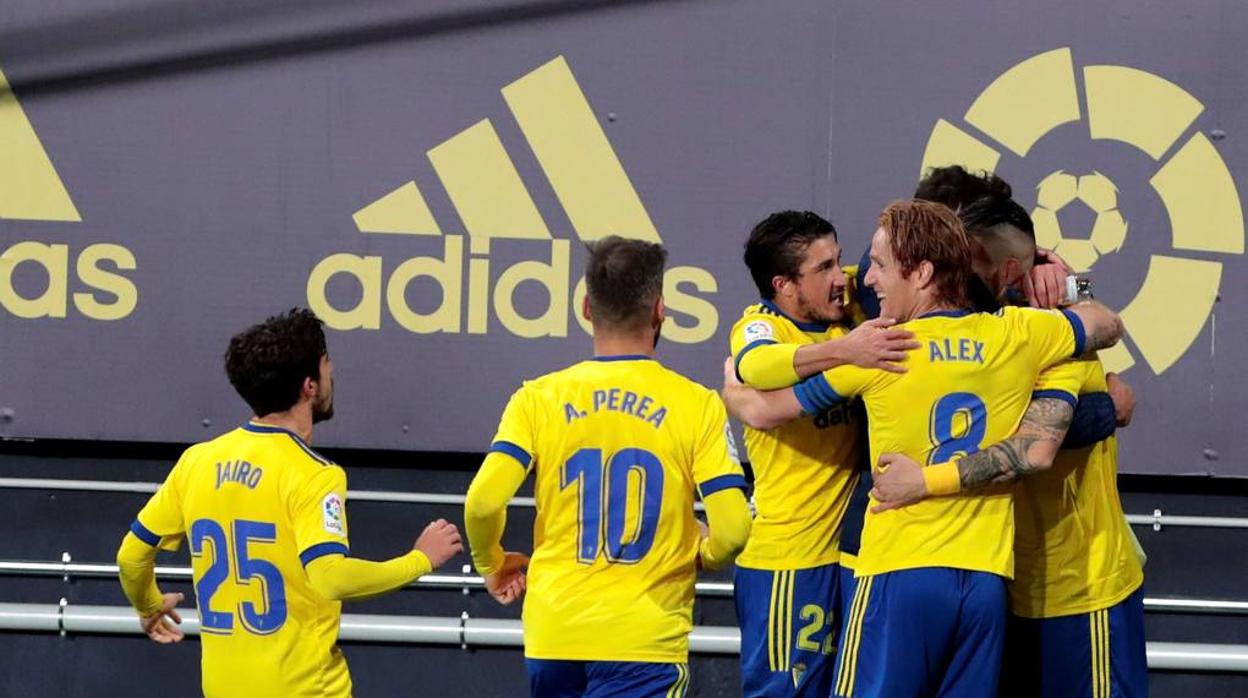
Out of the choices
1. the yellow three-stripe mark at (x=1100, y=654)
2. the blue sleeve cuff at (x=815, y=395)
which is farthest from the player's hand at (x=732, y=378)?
the yellow three-stripe mark at (x=1100, y=654)

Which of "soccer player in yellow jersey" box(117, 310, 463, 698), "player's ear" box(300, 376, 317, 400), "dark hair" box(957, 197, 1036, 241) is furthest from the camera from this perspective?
"dark hair" box(957, 197, 1036, 241)

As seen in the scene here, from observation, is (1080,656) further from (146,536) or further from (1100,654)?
(146,536)

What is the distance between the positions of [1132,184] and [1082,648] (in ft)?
7.15

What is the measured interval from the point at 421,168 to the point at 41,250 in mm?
1311

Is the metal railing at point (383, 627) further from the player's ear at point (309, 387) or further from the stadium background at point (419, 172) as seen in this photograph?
the player's ear at point (309, 387)

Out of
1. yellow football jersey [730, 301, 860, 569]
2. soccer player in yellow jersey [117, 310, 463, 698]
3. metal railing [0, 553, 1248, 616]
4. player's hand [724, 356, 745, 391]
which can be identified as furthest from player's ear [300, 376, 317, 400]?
metal railing [0, 553, 1248, 616]

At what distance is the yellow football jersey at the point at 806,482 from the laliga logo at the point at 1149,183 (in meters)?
1.55

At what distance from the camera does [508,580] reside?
12.2ft

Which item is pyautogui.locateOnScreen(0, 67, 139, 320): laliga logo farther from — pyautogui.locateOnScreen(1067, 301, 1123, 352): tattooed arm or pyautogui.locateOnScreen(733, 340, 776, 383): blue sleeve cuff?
pyautogui.locateOnScreen(1067, 301, 1123, 352): tattooed arm

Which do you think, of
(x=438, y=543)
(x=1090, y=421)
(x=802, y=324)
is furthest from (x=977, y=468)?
(x=438, y=543)

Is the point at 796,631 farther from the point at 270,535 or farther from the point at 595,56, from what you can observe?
the point at 595,56

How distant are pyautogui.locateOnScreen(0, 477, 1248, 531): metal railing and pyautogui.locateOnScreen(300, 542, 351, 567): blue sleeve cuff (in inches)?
77.8

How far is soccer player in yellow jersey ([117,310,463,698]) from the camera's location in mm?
3564

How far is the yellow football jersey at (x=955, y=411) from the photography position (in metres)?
3.48
